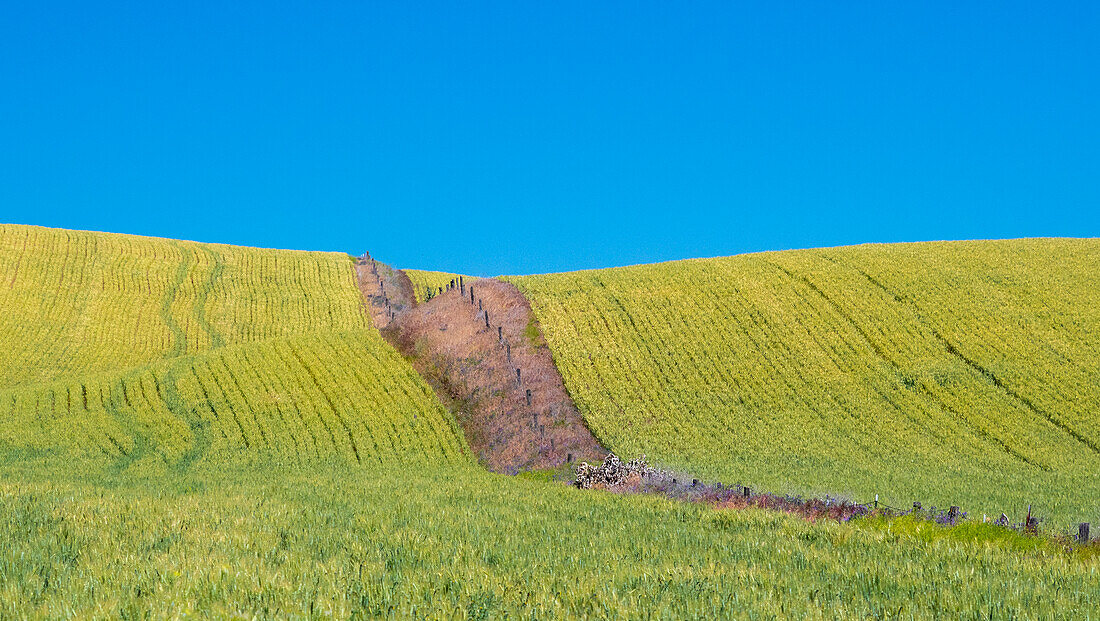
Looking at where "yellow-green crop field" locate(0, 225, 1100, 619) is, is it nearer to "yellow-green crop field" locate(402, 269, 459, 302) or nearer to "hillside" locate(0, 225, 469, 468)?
"hillside" locate(0, 225, 469, 468)

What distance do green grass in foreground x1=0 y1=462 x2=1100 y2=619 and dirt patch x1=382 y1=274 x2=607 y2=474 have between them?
59.6ft

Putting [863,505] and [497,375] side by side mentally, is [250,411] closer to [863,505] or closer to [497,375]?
[497,375]

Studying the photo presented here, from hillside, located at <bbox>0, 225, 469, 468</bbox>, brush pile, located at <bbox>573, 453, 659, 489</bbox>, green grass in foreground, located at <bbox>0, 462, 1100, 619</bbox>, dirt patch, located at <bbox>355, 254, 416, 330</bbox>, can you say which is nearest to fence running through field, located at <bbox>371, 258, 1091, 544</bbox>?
brush pile, located at <bbox>573, 453, 659, 489</bbox>

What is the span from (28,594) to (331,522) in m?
6.81

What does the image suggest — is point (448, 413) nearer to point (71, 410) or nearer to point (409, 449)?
point (409, 449)

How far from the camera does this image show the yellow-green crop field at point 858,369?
31078 millimetres

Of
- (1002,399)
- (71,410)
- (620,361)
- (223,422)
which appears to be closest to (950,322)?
(1002,399)

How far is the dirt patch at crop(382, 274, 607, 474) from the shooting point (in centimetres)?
3650

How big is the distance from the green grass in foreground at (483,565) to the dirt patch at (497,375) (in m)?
18.2

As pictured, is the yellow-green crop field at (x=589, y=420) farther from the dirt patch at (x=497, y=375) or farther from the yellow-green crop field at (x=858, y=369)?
the dirt patch at (x=497, y=375)

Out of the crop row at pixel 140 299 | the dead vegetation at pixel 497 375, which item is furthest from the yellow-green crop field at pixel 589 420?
the dead vegetation at pixel 497 375

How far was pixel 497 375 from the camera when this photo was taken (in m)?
44.1

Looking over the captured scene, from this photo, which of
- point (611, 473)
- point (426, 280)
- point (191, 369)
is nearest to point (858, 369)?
point (611, 473)

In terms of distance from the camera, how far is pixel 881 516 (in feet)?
70.9
